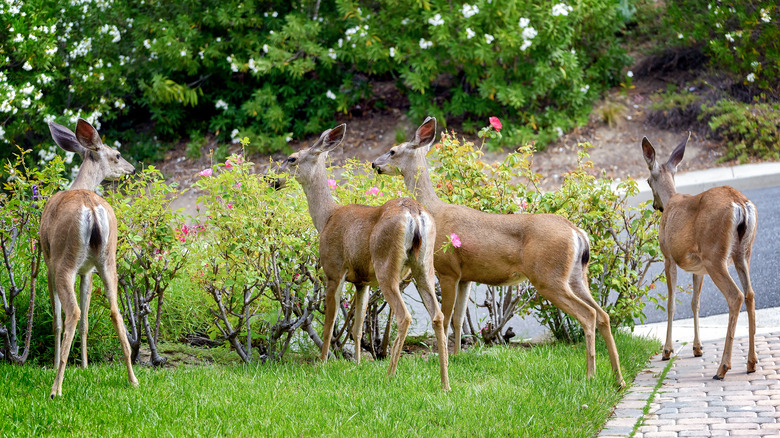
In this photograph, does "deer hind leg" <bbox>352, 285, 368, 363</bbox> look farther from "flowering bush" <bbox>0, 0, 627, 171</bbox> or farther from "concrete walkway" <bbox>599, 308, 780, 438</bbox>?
"flowering bush" <bbox>0, 0, 627, 171</bbox>

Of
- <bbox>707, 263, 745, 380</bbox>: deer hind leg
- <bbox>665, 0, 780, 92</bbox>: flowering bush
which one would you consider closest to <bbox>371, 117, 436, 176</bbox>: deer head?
<bbox>707, 263, 745, 380</bbox>: deer hind leg

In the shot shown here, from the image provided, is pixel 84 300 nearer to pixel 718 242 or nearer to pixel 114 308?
pixel 114 308

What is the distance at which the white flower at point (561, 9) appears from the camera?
15.8 meters

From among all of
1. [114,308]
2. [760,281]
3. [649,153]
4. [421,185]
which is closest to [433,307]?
[421,185]

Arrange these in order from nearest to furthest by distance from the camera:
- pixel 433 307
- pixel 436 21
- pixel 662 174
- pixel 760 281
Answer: pixel 433 307
pixel 662 174
pixel 760 281
pixel 436 21

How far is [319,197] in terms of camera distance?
22.8 feet

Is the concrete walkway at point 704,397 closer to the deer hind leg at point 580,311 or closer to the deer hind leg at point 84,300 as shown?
the deer hind leg at point 580,311

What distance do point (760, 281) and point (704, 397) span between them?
463cm

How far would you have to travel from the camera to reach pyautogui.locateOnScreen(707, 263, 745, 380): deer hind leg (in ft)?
20.3

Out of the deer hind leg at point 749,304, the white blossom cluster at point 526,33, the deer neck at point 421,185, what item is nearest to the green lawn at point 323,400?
the deer hind leg at point 749,304

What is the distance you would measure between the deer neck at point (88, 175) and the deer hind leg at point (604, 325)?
381cm

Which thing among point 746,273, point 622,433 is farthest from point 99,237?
point 746,273

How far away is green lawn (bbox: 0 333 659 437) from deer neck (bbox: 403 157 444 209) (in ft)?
4.43

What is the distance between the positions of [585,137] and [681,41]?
3.97 metres
